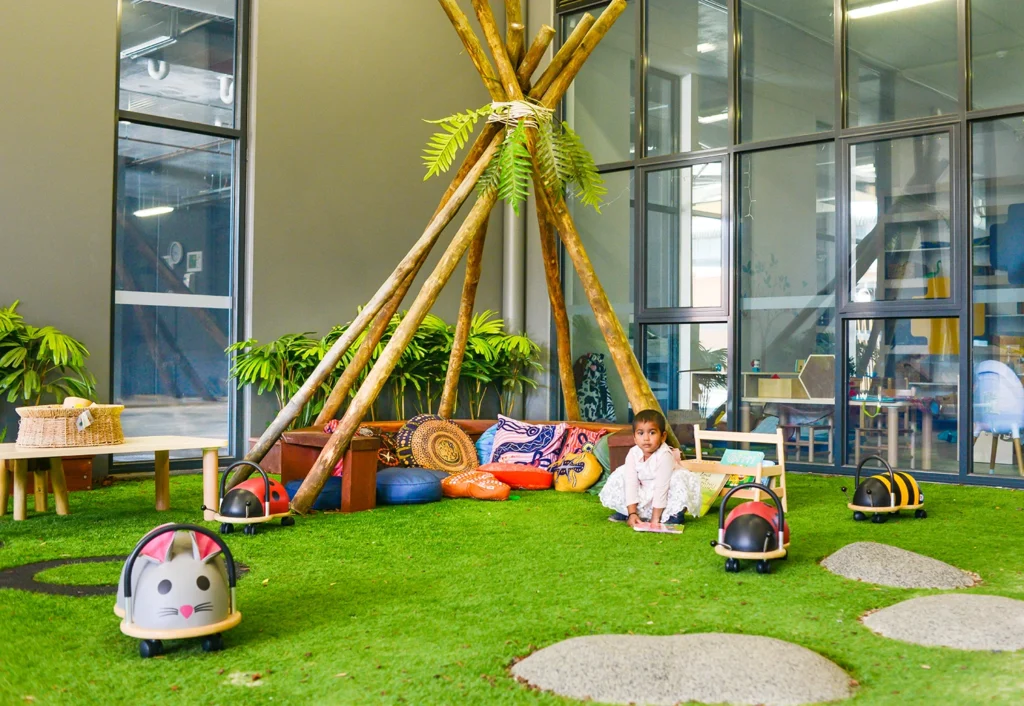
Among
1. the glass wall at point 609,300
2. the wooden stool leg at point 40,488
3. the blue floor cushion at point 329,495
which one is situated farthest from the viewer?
the glass wall at point 609,300

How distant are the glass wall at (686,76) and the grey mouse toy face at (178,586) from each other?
6633 mm

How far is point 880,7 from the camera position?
7734mm

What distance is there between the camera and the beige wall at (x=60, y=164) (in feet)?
22.1

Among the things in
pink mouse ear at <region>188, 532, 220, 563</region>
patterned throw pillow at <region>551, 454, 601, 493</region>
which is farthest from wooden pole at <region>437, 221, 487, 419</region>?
pink mouse ear at <region>188, 532, 220, 563</region>

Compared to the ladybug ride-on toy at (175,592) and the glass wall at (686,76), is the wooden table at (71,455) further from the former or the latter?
the glass wall at (686,76)

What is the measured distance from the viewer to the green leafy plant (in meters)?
6.41

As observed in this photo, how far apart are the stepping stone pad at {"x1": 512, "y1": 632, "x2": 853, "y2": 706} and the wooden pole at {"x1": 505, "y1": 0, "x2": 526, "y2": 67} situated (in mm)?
4836

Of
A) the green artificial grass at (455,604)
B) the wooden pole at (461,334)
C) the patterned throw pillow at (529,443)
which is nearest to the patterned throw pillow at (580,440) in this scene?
the patterned throw pillow at (529,443)

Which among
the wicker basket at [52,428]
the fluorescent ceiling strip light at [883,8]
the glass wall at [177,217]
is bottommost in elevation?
the wicker basket at [52,428]

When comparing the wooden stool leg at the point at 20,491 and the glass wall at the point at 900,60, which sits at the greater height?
the glass wall at the point at 900,60

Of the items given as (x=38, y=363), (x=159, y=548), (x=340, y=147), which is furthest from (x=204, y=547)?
(x=340, y=147)

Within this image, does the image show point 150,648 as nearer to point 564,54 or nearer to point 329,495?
point 329,495

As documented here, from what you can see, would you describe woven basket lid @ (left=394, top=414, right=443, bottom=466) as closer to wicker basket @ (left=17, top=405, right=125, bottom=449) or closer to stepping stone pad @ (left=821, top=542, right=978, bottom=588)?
wicker basket @ (left=17, top=405, right=125, bottom=449)

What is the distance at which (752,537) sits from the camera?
4.15 meters
